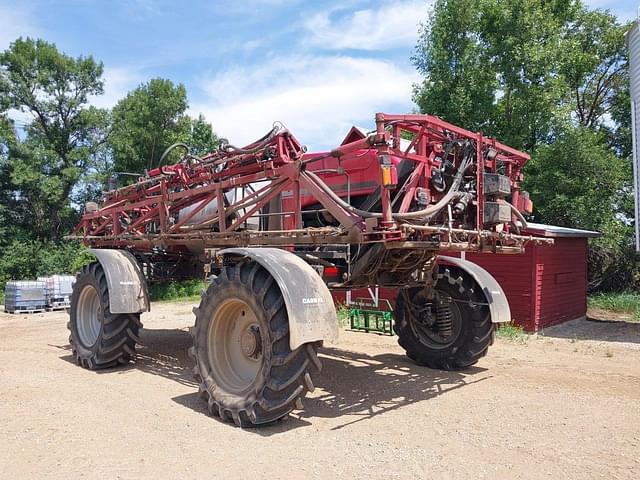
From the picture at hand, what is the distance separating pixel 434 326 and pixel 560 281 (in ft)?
22.5

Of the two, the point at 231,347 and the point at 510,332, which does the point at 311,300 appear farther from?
the point at 510,332

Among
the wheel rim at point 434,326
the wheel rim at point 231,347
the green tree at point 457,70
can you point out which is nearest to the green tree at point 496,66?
the green tree at point 457,70

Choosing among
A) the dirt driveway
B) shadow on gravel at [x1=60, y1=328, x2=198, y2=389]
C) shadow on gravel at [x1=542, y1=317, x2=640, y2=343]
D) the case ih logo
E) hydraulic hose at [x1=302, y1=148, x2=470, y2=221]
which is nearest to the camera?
the dirt driveway

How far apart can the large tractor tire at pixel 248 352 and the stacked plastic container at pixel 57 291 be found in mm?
13808

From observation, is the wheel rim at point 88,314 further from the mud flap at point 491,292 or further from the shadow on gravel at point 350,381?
the mud flap at point 491,292

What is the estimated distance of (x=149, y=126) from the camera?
2620cm

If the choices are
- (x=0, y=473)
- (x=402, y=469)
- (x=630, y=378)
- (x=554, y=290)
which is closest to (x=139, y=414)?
(x=0, y=473)

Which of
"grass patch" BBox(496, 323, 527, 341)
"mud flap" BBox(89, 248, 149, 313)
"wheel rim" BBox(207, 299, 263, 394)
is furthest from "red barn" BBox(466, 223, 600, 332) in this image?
"mud flap" BBox(89, 248, 149, 313)

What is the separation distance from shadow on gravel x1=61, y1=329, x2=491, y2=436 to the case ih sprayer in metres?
0.29

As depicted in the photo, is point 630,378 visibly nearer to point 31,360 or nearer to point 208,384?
point 208,384

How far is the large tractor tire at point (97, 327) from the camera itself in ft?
24.7

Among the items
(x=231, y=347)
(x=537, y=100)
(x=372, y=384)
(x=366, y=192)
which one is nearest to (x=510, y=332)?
(x=372, y=384)

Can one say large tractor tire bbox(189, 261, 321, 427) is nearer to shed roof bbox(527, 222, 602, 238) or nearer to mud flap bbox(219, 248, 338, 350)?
mud flap bbox(219, 248, 338, 350)

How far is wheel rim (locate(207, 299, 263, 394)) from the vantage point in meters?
5.62
